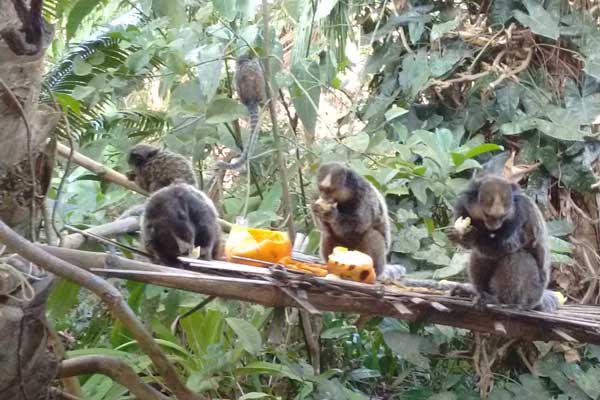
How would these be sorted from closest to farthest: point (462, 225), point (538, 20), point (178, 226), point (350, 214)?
1. point (462, 225)
2. point (178, 226)
3. point (350, 214)
4. point (538, 20)

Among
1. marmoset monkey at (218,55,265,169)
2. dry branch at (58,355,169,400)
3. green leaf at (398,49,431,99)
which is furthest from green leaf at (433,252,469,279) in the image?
dry branch at (58,355,169,400)

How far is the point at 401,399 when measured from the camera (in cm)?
460

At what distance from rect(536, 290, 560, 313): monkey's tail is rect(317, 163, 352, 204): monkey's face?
0.82 metres

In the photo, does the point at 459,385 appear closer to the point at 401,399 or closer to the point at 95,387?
the point at 401,399

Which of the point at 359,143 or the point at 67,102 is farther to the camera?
the point at 359,143

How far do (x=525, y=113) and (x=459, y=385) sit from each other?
1.54m

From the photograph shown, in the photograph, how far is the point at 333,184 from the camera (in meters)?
3.25

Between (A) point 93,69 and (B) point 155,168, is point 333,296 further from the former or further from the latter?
(A) point 93,69

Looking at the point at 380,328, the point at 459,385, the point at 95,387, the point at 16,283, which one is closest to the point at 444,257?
the point at 380,328

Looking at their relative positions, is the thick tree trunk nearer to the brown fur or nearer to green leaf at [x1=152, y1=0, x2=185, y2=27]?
green leaf at [x1=152, y1=0, x2=185, y2=27]

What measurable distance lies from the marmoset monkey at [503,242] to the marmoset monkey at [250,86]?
Answer: 1.46m

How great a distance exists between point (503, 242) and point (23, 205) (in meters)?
1.63

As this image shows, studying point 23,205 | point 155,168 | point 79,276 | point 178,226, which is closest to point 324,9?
point 155,168

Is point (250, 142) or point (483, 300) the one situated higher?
point (250, 142)
